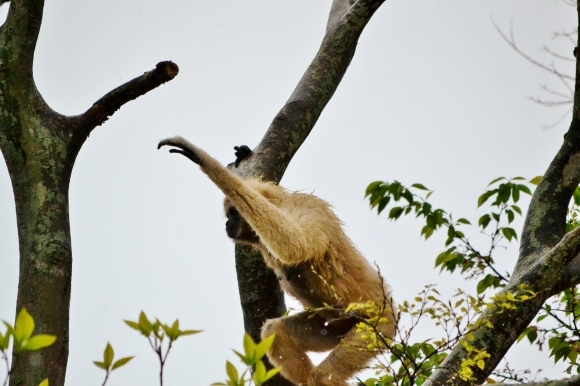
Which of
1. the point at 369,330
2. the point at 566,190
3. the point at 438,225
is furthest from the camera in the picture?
the point at 438,225

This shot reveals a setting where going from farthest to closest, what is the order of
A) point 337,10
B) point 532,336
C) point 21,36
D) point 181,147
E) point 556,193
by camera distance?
point 337,10, point 532,336, point 181,147, point 556,193, point 21,36

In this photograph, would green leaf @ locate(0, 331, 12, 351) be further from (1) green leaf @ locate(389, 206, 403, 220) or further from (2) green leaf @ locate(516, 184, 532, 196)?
(2) green leaf @ locate(516, 184, 532, 196)

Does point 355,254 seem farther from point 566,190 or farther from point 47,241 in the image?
point 47,241

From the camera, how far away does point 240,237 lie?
6070mm

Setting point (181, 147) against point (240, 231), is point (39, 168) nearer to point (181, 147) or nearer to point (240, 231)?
point (181, 147)

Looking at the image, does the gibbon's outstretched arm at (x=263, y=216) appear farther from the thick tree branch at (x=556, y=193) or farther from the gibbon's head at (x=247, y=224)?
the thick tree branch at (x=556, y=193)

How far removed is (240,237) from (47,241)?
2286 millimetres

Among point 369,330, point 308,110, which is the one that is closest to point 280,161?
Result: point 308,110

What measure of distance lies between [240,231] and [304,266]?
60 centimetres

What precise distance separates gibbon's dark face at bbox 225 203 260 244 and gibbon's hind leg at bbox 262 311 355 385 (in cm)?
72

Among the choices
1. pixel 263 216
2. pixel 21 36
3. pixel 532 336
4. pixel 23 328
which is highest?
pixel 21 36

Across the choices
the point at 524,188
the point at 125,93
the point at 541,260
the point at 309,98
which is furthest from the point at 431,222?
the point at 125,93

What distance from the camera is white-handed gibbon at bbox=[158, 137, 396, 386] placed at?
5.34 meters

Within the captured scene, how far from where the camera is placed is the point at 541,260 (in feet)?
14.1
